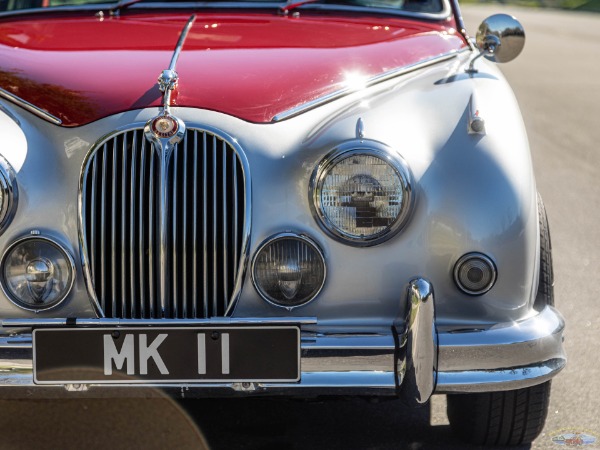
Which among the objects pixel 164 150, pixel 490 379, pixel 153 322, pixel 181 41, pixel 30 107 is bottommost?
pixel 490 379

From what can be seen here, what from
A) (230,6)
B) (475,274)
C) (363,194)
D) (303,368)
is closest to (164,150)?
(363,194)

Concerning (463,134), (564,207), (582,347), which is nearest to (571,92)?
(564,207)

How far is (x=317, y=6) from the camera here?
177 inches

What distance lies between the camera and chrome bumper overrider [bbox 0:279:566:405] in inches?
121

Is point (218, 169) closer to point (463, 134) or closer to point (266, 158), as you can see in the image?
point (266, 158)

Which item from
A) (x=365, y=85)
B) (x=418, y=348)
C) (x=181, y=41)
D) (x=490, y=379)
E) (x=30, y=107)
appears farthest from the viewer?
(x=181, y=41)

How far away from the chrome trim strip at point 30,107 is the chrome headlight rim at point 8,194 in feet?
0.69

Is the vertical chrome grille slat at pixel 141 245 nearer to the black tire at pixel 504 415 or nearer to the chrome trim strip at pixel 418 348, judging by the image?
the chrome trim strip at pixel 418 348

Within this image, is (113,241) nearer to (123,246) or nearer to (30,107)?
(123,246)

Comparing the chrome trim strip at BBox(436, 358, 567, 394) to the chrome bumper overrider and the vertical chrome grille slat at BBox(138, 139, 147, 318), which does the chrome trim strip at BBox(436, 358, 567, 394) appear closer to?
the chrome bumper overrider

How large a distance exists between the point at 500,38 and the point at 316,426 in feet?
4.85

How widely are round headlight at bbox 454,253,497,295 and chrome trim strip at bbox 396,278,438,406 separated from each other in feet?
0.45

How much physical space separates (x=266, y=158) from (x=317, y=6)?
144 centimetres

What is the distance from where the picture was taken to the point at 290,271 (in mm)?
3176
